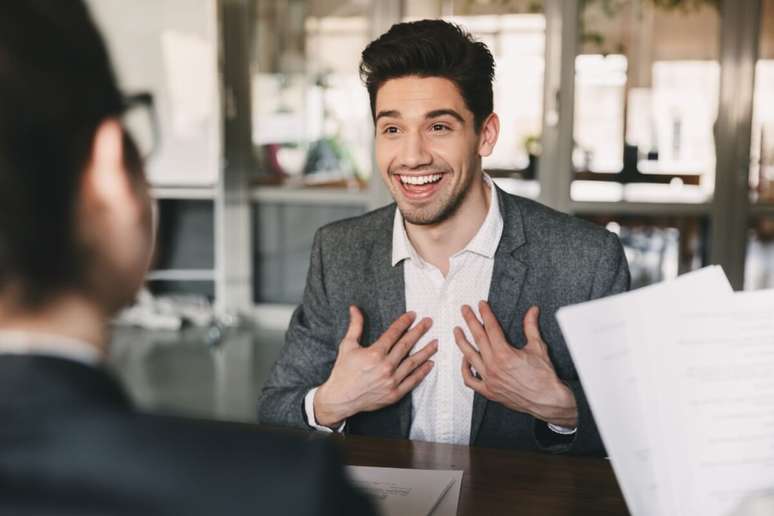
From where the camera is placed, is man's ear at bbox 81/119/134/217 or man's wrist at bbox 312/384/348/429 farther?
man's wrist at bbox 312/384/348/429

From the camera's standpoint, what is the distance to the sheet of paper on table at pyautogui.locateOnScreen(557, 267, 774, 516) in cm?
83

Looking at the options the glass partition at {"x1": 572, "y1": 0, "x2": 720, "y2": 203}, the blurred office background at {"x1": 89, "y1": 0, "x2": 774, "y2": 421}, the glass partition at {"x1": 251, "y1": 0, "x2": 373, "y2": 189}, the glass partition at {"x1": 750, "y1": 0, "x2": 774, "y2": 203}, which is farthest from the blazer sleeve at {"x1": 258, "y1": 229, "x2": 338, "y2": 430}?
the glass partition at {"x1": 750, "y1": 0, "x2": 774, "y2": 203}

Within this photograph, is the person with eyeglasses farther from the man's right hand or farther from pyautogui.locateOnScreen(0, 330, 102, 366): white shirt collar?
the man's right hand

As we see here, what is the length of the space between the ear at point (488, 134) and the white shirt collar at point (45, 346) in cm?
144

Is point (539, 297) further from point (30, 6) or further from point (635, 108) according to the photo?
point (635, 108)

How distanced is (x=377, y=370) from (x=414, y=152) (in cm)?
53

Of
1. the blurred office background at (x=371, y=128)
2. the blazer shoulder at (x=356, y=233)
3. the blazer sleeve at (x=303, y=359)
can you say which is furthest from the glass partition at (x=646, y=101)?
the blazer sleeve at (x=303, y=359)

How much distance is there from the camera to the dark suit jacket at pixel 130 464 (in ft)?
1.57

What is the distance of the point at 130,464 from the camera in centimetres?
49

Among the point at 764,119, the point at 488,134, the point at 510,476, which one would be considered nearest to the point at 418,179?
the point at 488,134

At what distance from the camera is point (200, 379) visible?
4.30m

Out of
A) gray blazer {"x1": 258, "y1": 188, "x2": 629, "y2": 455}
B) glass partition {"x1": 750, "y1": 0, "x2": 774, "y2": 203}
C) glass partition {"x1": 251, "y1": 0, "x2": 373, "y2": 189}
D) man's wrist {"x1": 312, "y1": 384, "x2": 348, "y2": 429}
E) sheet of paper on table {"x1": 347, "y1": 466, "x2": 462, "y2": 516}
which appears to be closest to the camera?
sheet of paper on table {"x1": 347, "y1": 466, "x2": 462, "y2": 516}

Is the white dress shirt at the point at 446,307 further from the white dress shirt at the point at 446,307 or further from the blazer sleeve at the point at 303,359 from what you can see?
the blazer sleeve at the point at 303,359

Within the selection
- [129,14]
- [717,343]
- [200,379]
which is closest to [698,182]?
[200,379]
